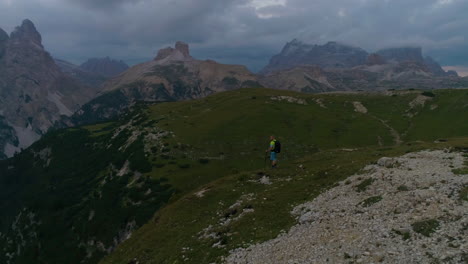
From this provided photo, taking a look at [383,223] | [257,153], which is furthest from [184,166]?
[383,223]

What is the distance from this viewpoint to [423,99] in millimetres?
133125

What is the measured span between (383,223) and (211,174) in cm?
6690

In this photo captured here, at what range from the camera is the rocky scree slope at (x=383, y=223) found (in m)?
16.7

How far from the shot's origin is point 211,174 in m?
84.6

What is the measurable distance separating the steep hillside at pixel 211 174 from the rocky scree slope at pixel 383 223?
269cm

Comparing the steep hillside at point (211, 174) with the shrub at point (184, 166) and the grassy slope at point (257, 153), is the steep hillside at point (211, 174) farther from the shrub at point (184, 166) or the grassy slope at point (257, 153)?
the shrub at point (184, 166)

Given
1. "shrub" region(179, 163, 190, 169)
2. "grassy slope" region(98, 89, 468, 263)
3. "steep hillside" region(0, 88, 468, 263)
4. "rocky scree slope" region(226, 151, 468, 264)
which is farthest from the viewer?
"shrub" region(179, 163, 190, 169)

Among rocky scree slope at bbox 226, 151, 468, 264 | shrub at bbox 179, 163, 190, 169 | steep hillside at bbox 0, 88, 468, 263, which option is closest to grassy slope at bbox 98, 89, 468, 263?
steep hillside at bbox 0, 88, 468, 263

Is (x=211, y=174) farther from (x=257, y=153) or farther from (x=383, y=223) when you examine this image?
(x=383, y=223)

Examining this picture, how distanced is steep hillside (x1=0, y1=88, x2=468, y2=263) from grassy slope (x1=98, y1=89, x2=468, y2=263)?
0.77ft

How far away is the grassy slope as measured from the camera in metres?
29.6

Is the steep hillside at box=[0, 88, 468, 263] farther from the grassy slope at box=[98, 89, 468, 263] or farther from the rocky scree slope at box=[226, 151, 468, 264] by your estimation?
the rocky scree slope at box=[226, 151, 468, 264]

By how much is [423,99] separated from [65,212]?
15822cm

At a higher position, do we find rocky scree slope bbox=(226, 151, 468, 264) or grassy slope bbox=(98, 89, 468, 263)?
rocky scree slope bbox=(226, 151, 468, 264)
